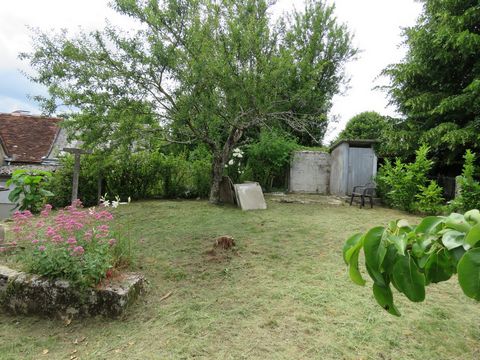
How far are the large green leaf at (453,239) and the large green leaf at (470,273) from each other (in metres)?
0.04

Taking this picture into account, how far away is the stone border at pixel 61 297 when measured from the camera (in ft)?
8.38

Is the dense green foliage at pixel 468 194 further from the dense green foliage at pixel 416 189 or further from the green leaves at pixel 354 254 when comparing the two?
the green leaves at pixel 354 254

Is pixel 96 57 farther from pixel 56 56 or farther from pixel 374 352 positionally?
pixel 374 352

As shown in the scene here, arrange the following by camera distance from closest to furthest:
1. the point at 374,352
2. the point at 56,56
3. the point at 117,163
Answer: the point at 374,352, the point at 56,56, the point at 117,163

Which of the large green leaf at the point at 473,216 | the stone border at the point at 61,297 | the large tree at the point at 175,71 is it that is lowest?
the stone border at the point at 61,297

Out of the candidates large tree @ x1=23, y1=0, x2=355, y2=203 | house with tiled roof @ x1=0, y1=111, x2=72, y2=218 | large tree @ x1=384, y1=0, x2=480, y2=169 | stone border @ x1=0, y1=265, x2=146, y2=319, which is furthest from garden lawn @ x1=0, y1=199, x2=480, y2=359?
house with tiled roof @ x1=0, y1=111, x2=72, y2=218

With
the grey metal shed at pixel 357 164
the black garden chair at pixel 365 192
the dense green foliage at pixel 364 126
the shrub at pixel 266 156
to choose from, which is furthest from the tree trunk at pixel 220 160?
the dense green foliage at pixel 364 126

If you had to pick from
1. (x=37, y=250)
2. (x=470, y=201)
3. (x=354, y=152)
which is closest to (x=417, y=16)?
(x=354, y=152)

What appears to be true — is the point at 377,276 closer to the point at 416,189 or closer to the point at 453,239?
the point at 453,239

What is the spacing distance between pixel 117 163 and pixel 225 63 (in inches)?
175

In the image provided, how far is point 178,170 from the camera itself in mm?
9766

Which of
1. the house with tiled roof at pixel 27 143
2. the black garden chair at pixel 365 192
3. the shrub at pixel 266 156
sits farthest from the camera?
the house with tiled roof at pixel 27 143

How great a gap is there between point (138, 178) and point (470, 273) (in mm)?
9494

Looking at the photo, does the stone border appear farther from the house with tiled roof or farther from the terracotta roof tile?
the terracotta roof tile
